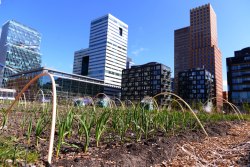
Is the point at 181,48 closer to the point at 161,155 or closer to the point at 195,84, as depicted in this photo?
the point at 195,84

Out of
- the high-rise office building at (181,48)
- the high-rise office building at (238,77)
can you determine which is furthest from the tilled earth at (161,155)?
the high-rise office building at (181,48)

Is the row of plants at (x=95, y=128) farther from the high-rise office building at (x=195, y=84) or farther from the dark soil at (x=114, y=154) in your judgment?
the high-rise office building at (x=195, y=84)

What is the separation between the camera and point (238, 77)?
5381 cm

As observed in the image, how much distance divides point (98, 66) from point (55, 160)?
105743mm

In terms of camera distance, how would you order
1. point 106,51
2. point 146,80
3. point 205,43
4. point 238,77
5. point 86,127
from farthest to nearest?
point 205,43 → point 106,51 → point 146,80 → point 238,77 → point 86,127

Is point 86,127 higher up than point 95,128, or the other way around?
point 86,127

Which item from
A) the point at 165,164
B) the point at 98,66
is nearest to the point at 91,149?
the point at 165,164

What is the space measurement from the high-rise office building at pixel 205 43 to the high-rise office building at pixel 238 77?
65.3m

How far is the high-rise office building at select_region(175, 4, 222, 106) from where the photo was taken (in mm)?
120312

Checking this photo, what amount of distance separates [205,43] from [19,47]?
102 metres

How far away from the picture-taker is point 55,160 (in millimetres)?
2109

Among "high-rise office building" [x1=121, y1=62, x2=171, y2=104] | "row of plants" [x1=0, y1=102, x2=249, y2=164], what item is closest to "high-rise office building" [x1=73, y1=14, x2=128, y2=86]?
"high-rise office building" [x1=121, y1=62, x2=171, y2=104]

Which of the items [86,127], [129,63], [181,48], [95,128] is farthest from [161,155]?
[129,63]

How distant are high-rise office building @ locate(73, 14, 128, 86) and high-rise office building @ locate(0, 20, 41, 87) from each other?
26.8 m
